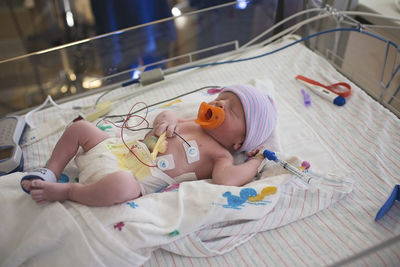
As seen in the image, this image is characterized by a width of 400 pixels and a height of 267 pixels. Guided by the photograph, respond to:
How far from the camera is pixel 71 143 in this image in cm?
105

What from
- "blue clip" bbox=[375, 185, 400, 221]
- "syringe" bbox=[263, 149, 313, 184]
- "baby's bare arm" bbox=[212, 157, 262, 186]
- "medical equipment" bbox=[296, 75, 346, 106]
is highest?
"medical equipment" bbox=[296, 75, 346, 106]

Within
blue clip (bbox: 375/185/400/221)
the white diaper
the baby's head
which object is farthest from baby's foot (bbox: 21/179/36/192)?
blue clip (bbox: 375/185/400/221)

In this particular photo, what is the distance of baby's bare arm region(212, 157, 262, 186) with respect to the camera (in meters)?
0.99

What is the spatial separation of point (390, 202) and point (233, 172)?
0.45 meters

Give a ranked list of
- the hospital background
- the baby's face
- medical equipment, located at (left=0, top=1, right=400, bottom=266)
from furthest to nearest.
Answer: the hospital background → the baby's face → medical equipment, located at (left=0, top=1, right=400, bottom=266)

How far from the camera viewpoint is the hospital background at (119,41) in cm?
154

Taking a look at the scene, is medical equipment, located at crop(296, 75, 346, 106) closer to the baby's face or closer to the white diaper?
the baby's face

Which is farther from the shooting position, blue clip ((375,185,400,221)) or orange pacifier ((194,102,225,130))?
orange pacifier ((194,102,225,130))

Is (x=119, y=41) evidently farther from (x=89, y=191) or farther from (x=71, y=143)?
(x=89, y=191)

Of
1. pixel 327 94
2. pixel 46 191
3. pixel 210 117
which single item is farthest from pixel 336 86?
pixel 46 191

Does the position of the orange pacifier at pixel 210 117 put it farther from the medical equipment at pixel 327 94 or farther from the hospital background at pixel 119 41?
the hospital background at pixel 119 41

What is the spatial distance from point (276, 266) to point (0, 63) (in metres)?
1.33

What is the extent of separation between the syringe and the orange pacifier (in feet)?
0.60

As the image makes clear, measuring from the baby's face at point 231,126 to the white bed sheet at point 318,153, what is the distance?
188 millimetres
